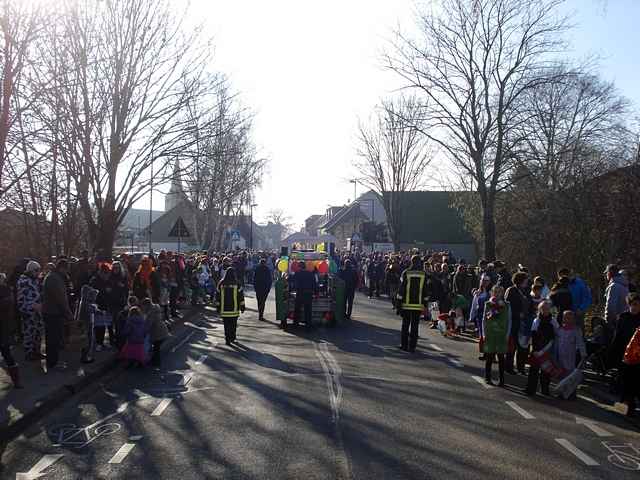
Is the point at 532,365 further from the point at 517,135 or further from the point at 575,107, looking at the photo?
the point at 575,107

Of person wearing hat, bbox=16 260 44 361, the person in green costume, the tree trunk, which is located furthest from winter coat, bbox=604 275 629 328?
the tree trunk

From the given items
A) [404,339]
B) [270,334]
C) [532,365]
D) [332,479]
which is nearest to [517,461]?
[332,479]

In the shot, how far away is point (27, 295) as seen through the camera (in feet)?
40.4

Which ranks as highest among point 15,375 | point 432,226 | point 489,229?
point 432,226

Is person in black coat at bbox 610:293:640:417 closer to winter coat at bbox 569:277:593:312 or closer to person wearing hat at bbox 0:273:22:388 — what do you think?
winter coat at bbox 569:277:593:312

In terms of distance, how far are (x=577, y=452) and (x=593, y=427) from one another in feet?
4.75

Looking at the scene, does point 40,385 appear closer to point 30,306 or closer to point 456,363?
point 30,306

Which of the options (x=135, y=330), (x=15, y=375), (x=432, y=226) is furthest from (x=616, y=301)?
(x=432, y=226)

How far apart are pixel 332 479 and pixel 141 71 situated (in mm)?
16076

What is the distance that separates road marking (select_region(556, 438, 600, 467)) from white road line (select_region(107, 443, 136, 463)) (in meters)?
4.77

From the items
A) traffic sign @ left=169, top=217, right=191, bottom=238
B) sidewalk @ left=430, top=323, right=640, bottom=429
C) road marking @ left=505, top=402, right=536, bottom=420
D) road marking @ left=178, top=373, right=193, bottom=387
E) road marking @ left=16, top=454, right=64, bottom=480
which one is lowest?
sidewalk @ left=430, top=323, right=640, bottom=429

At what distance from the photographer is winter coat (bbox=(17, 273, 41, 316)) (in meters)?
12.2

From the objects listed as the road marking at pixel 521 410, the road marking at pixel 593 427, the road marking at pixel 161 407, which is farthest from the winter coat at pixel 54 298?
the road marking at pixel 593 427

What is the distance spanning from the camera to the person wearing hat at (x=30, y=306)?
479 inches
